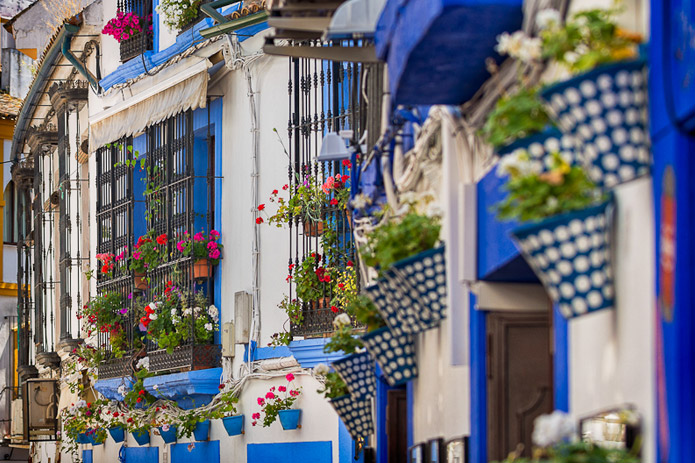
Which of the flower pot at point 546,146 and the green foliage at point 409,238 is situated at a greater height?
the flower pot at point 546,146

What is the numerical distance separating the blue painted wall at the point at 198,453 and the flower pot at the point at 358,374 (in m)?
5.86

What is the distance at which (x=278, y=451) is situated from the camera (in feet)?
50.7

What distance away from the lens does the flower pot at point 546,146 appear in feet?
15.3

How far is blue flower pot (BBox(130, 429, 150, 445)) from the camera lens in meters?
18.4

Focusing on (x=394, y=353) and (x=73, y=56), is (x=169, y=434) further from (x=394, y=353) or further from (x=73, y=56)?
(x=394, y=353)

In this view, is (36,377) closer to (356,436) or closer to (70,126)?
(70,126)

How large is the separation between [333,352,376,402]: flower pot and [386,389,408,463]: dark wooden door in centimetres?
27

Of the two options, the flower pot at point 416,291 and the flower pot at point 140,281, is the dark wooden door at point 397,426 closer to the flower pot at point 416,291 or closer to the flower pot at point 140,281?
the flower pot at point 416,291

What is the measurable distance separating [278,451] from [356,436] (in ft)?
11.8

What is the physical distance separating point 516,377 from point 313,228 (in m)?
7.29

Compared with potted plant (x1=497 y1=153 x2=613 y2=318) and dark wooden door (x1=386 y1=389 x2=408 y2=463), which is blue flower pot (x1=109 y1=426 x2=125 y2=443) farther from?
potted plant (x1=497 y1=153 x2=613 y2=318)

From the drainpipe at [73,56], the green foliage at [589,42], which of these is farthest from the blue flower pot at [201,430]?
the green foliage at [589,42]

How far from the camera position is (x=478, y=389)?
288 inches

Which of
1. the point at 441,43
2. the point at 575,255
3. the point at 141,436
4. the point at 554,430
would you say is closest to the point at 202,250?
the point at 141,436
